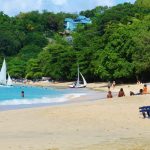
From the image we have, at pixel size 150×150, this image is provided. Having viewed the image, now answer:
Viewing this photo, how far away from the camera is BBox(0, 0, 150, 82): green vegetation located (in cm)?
6919

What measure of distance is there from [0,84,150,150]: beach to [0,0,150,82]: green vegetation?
40.1m

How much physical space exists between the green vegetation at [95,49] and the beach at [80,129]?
40.1 m

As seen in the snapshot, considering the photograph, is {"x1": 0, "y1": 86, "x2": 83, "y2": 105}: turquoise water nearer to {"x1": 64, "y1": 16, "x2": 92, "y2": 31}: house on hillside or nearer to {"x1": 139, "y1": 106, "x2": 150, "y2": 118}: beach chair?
{"x1": 139, "y1": 106, "x2": 150, "y2": 118}: beach chair

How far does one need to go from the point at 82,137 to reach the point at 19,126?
4822mm

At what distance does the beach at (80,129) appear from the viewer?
14.4 m

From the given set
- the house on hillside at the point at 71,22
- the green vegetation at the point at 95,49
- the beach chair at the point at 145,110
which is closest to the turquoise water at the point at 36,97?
the green vegetation at the point at 95,49

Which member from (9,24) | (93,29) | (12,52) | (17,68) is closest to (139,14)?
(93,29)

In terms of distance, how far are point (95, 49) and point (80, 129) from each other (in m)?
63.6

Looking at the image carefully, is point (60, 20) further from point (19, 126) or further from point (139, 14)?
point (19, 126)

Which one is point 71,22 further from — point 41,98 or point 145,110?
point 145,110

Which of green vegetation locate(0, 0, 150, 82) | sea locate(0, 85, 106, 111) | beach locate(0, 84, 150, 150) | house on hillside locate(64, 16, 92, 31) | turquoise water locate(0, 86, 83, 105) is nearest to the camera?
beach locate(0, 84, 150, 150)

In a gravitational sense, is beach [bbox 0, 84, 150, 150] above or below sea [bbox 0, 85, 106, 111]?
below

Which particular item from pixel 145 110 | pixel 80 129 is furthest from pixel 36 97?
pixel 80 129

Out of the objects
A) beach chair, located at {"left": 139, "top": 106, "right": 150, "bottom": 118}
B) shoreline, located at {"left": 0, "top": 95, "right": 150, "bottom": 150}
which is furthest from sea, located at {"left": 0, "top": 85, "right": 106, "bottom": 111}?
beach chair, located at {"left": 139, "top": 106, "right": 150, "bottom": 118}
